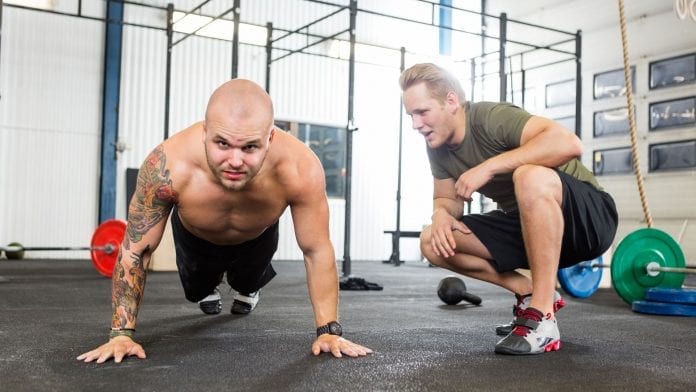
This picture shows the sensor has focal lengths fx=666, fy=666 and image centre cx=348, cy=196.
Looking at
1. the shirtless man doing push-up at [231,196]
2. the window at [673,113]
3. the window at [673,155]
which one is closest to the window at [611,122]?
the window at [673,113]

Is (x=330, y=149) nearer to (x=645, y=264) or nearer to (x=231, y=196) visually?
(x=645, y=264)

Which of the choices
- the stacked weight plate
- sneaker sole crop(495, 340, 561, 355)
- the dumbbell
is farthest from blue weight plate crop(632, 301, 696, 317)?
sneaker sole crop(495, 340, 561, 355)

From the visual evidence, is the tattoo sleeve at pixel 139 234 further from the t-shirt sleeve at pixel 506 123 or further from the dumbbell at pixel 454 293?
the dumbbell at pixel 454 293

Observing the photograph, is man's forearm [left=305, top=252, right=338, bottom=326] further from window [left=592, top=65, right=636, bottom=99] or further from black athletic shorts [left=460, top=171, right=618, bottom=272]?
window [left=592, top=65, right=636, bottom=99]

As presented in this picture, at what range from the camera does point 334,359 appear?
1.70 metres

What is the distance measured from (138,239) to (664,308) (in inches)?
94.4

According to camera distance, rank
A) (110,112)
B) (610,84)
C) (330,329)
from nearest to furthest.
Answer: (330,329), (110,112), (610,84)

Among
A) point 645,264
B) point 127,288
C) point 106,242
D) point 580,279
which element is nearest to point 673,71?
point 580,279

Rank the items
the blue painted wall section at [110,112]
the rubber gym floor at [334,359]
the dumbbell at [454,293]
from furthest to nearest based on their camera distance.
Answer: the blue painted wall section at [110,112], the dumbbell at [454,293], the rubber gym floor at [334,359]

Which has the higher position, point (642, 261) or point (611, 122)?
point (611, 122)

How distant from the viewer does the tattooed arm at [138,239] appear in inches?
66.7

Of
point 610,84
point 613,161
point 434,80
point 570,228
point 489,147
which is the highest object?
point 610,84

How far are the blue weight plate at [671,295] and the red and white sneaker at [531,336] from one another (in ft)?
4.46

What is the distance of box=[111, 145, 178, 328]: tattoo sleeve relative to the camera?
1695 mm
